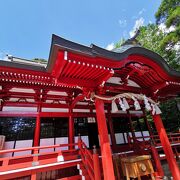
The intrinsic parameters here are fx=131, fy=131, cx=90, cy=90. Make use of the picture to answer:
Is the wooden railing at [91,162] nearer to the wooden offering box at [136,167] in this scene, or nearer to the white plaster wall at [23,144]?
the wooden offering box at [136,167]

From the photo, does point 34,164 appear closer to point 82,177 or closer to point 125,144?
point 82,177

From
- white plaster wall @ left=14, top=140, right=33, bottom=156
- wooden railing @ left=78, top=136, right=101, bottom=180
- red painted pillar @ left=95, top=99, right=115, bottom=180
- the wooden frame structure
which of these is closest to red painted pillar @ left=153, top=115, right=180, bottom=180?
the wooden frame structure

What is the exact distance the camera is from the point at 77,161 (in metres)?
4.72

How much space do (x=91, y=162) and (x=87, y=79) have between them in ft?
8.86

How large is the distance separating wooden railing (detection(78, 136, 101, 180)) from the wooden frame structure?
356 millimetres

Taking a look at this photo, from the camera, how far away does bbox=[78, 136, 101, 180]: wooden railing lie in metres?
3.64

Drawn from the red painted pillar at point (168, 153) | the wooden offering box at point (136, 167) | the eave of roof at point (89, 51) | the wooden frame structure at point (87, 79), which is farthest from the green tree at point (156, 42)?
the wooden offering box at point (136, 167)

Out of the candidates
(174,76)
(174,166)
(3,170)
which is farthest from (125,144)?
(3,170)

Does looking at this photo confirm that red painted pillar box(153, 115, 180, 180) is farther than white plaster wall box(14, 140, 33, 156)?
No

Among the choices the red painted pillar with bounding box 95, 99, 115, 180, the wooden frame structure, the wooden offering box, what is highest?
the wooden frame structure

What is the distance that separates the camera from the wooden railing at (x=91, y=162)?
3.64 m

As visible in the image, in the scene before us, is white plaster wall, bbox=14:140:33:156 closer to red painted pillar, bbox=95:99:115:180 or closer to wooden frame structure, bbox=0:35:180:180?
wooden frame structure, bbox=0:35:180:180

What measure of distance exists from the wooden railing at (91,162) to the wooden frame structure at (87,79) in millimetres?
356

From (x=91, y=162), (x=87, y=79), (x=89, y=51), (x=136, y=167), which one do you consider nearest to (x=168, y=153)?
(x=136, y=167)
